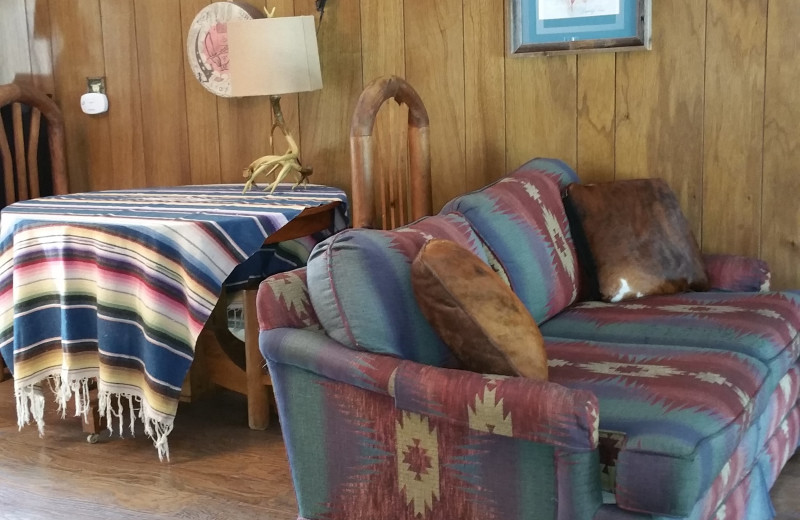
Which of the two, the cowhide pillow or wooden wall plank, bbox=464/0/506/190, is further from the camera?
wooden wall plank, bbox=464/0/506/190

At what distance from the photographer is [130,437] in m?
2.79

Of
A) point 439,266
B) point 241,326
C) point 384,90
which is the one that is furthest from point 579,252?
point 241,326

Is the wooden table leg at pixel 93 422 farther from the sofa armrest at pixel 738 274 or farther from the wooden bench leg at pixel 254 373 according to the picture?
the sofa armrest at pixel 738 274

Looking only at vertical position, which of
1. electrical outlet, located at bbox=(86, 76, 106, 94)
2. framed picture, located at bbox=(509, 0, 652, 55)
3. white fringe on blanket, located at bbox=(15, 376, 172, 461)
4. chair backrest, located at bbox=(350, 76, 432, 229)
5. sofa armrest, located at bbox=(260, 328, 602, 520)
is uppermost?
framed picture, located at bbox=(509, 0, 652, 55)

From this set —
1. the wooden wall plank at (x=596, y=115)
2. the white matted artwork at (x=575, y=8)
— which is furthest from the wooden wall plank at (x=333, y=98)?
the wooden wall plank at (x=596, y=115)

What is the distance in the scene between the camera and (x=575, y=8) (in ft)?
9.14

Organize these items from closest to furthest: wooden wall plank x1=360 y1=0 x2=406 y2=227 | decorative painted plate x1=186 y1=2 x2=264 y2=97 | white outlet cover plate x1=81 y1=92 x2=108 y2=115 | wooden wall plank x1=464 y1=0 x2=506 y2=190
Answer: wooden wall plank x1=464 y1=0 x2=506 y2=190 < wooden wall plank x1=360 y1=0 x2=406 y2=227 < decorative painted plate x1=186 y1=2 x2=264 y2=97 < white outlet cover plate x1=81 y1=92 x2=108 y2=115

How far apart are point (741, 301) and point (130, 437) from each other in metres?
1.81

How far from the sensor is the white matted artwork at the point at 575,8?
2.75 metres

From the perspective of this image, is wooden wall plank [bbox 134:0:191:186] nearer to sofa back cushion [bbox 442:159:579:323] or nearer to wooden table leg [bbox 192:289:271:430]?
wooden table leg [bbox 192:289:271:430]

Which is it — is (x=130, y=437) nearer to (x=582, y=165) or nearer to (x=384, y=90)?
(x=384, y=90)

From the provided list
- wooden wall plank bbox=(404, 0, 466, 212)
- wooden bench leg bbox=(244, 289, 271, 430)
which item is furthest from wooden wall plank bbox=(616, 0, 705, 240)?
wooden bench leg bbox=(244, 289, 271, 430)

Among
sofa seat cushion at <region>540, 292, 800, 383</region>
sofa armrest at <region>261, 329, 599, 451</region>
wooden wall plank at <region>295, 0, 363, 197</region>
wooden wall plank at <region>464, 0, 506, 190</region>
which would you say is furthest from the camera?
wooden wall plank at <region>295, 0, 363, 197</region>

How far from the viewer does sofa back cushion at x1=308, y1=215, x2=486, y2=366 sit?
174 centimetres
